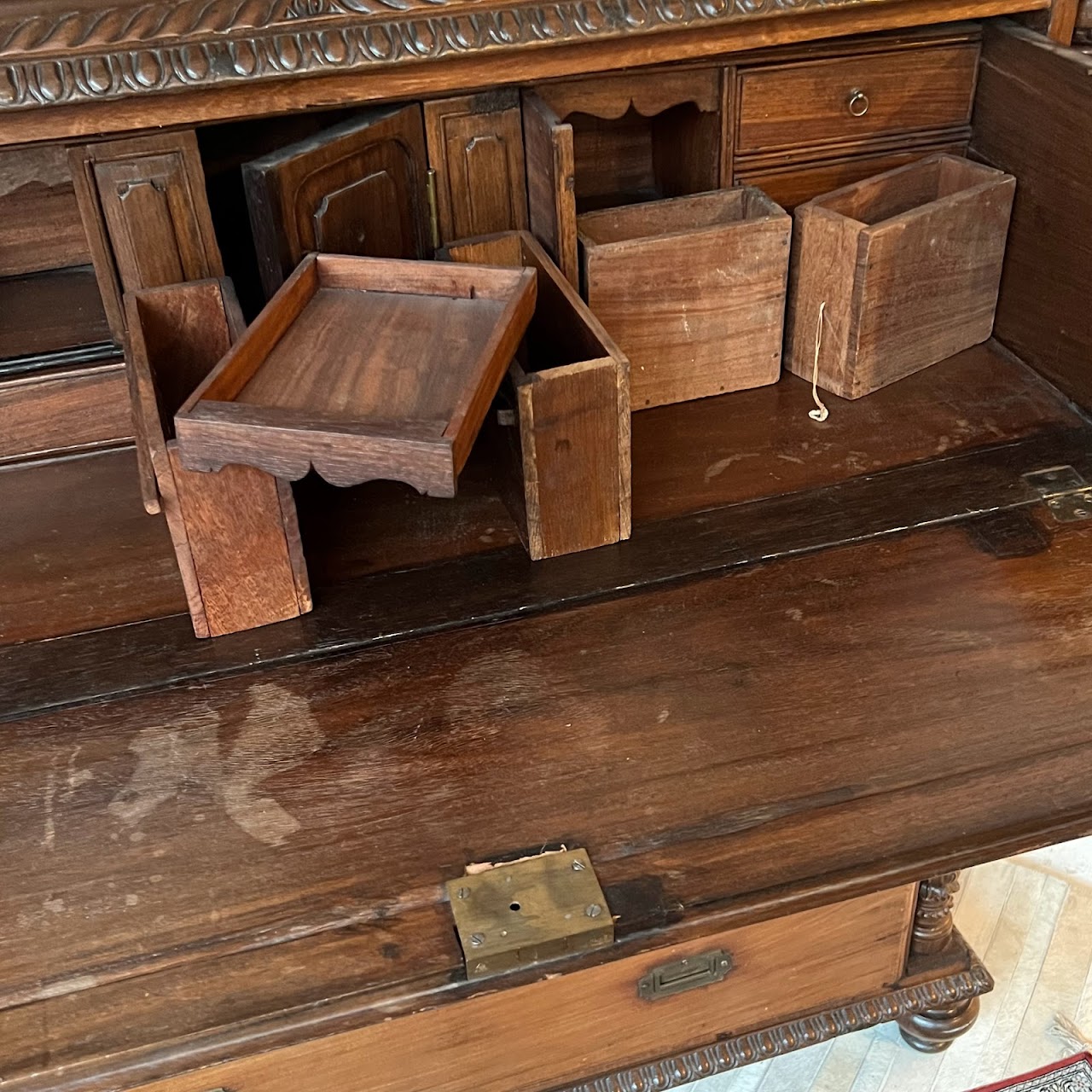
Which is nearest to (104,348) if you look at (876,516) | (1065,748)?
(876,516)

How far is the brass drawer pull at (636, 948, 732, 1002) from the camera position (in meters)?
0.98

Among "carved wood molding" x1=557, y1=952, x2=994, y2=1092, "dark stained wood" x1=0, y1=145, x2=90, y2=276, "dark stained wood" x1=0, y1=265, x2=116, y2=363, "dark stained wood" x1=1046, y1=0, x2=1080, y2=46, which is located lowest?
"carved wood molding" x1=557, y1=952, x2=994, y2=1092

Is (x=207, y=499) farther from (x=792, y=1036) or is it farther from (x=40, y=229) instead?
(x=792, y=1036)

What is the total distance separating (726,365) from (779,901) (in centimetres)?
65

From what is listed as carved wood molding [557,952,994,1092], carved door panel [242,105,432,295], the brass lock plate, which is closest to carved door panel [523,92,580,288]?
carved door panel [242,105,432,295]

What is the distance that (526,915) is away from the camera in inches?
30.5

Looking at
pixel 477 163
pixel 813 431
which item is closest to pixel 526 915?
pixel 813 431

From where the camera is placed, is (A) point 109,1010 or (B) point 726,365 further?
(B) point 726,365

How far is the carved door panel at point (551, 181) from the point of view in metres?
1.12

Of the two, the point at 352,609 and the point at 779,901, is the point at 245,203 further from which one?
the point at 779,901

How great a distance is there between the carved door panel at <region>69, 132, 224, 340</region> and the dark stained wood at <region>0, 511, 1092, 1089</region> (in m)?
0.40

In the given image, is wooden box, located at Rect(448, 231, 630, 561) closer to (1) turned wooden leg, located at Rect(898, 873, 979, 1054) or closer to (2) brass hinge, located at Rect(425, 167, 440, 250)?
(2) brass hinge, located at Rect(425, 167, 440, 250)

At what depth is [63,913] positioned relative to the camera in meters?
0.79

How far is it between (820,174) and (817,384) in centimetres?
22
